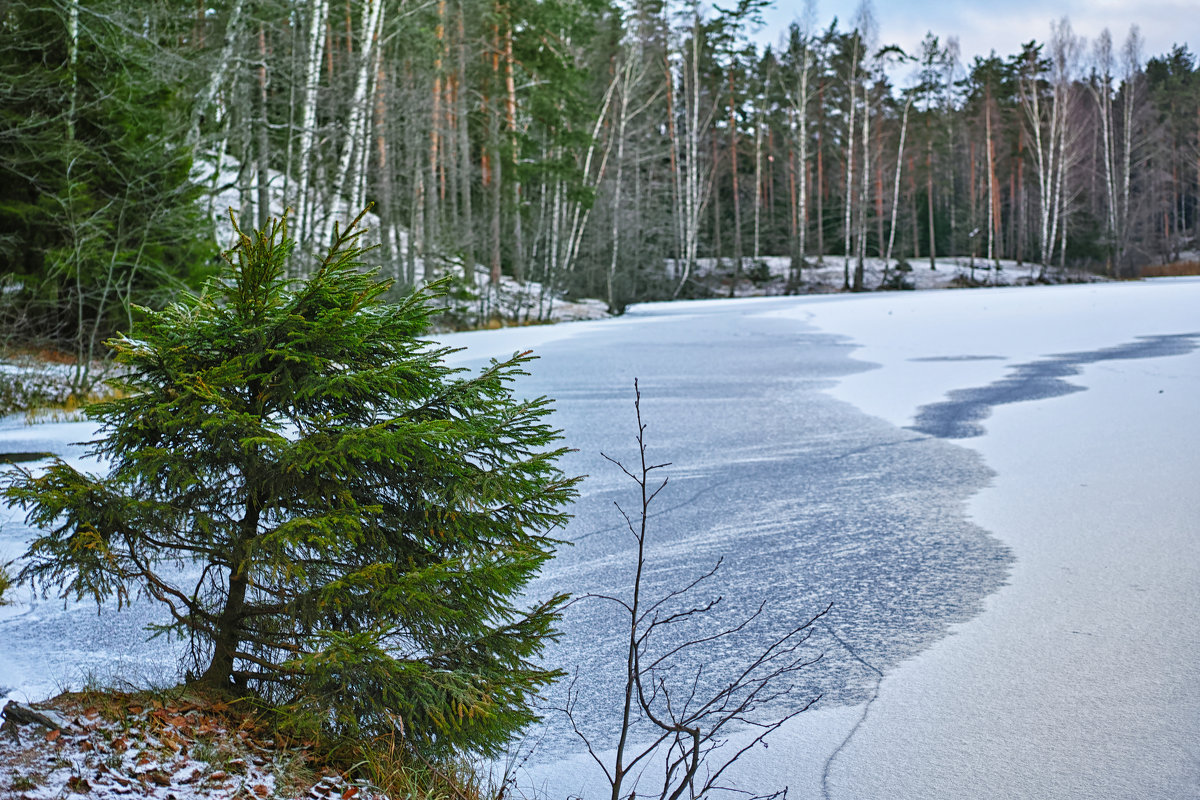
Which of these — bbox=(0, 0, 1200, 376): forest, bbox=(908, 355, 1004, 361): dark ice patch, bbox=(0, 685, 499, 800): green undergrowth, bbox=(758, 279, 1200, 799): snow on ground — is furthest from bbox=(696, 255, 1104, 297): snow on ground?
bbox=(0, 685, 499, 800): green undergrowth

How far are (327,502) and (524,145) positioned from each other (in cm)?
2153

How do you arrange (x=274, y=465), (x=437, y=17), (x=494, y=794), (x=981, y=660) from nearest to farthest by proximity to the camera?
(x=274, y=465)
(x=494, y=794)
(x=981, y=660)
(x=437, y=17)

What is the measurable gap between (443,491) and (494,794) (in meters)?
0.82

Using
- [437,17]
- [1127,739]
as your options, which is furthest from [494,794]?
[437,17]

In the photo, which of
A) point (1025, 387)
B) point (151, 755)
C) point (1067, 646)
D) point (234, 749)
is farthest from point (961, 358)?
point (151, 755)

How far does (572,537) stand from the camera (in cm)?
494

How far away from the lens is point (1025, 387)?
30.9ft

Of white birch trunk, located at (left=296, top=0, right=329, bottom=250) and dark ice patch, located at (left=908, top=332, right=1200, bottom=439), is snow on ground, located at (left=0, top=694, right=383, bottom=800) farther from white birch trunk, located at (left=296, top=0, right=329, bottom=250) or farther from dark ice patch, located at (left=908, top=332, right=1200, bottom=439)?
white birch trunk, located at (left=296, top=0, right=329, bottom=250)

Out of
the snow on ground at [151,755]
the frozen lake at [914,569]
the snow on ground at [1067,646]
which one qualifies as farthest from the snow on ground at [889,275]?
A: the snow on ground at [151,755]

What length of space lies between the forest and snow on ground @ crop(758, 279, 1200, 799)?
6.83 feet

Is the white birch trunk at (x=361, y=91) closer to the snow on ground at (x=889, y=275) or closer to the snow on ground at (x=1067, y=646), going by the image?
the snow on ground at (x=1067, y=646)

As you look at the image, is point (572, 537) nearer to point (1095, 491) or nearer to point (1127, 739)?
point (1127, 739)

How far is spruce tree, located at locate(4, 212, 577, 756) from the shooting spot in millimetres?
2039

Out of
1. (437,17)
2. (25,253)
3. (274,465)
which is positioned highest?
(437,17)
